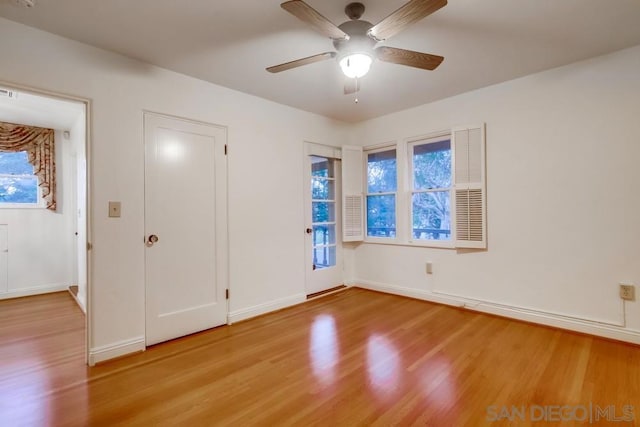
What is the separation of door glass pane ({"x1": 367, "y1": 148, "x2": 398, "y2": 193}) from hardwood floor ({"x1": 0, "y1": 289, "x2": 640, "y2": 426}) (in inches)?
74.7

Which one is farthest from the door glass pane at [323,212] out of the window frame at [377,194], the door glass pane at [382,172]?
the door glass pane at [382,172]

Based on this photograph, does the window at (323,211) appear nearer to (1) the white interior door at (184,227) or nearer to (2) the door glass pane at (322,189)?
(2) the door glass pane at (322,189)

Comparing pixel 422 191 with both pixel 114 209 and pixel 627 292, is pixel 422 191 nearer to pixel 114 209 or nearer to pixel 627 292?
pixel 627 292

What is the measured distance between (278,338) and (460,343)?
1.62 m

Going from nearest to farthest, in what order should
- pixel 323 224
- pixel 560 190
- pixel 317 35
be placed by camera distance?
pixel 317 35 → pixel 560 190 → pixel 323 224

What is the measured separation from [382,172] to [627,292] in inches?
111

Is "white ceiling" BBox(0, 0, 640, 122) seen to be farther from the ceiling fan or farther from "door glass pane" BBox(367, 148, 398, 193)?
"door glass pane" BBox(367, 148, 398, 193)

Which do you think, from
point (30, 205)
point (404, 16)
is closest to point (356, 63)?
point (404, 16)

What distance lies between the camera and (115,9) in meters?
1.97

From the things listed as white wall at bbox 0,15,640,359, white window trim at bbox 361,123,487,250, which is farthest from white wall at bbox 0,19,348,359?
white window trim at bbox 361,123,487,250

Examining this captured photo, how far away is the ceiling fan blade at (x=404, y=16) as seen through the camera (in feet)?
4.92

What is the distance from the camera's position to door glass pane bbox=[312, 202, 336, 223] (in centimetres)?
423

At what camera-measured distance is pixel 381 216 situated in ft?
14.4

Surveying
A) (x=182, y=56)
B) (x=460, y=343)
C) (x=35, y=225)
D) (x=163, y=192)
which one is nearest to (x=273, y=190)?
(x=163, y=192)
